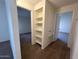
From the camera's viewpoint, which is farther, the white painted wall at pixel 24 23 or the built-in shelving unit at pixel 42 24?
the white painted wall at pixel 24 23

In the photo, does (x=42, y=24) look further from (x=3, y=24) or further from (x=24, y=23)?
(x=24, y=23)

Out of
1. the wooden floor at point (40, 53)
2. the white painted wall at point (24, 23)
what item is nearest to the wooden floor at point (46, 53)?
the wooden floor at point (40, 53)

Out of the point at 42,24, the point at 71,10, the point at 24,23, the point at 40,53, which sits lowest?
the point at 40,53

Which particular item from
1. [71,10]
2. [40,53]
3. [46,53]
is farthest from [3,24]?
[71,10]

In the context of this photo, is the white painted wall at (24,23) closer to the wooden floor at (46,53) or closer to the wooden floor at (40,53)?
the wooden floor at (40,53)

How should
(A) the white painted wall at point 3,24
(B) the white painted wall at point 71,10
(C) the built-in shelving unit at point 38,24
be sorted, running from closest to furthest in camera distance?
(B) the white painted wall at point 71,10, (A) the white painted wall at point 3,24, (C) the built-in shelving unit at point 38,24

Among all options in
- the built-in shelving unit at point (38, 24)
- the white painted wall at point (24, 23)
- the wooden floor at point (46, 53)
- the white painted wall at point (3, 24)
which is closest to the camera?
the wooden floor at point (46, 53)

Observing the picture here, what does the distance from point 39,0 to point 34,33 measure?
180cm

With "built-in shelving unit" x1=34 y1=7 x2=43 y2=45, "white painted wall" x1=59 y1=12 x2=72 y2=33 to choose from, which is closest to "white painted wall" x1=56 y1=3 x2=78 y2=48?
"built-in shelving unit" x1=34 y1=7 x2=43 y2=45

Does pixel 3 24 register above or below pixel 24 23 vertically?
below

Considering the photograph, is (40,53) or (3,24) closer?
(40,53)

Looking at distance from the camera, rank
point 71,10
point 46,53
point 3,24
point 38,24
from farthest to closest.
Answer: point 38,24 → point 3,24 → point 71,10 → point 46,53

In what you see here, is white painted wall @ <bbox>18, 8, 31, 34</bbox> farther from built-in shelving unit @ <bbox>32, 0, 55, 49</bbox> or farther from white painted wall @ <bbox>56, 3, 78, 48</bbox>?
white painted wall @ <bbox>56, 3, 78, 48</bbox>

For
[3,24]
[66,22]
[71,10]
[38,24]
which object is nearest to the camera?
[71,10]
